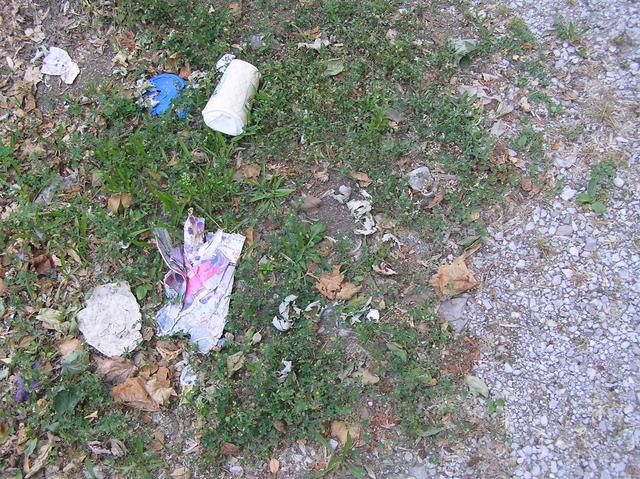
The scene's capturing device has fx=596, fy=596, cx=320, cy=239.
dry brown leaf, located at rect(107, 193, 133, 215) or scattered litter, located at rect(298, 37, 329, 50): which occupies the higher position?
scattered litter, located at rect(298, 37, 329, 50)

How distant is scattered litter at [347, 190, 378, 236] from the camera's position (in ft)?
11.9

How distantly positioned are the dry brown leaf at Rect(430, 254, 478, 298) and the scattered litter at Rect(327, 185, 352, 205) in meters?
0.75

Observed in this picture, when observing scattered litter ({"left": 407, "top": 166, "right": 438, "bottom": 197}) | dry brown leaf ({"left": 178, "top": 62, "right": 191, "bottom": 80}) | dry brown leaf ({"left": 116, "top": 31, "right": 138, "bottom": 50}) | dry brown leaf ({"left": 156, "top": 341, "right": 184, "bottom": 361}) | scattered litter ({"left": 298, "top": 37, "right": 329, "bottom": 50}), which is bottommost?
dry brown leaf ({"left": 156, "top": 341, "right": 184, "bottom": 361})

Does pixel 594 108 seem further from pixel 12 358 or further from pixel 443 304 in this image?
pixel 12 358

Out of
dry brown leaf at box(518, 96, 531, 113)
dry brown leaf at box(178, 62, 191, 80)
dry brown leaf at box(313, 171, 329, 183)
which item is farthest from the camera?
dry brown leaf at box(178, 62, 191, 80)

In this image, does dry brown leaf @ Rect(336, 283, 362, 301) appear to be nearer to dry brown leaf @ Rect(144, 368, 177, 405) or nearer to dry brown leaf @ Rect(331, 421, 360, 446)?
dry brown leaf @ Rect(331, 421, 360, 446)

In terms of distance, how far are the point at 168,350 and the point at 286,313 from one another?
0.73 m

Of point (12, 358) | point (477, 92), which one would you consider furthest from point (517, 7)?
point (12, 358)

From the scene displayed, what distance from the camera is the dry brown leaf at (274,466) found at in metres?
3.11

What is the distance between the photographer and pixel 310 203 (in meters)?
3.75

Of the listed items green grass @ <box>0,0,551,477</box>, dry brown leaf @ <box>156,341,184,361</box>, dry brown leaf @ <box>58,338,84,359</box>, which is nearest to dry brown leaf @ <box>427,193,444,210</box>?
green grass @ <box>0,0,551,477</box>

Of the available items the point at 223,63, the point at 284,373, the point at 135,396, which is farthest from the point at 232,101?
the point at 135,396

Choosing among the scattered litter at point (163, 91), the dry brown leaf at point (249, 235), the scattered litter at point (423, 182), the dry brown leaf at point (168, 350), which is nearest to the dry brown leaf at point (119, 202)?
the scattered litter at point (163, 91)

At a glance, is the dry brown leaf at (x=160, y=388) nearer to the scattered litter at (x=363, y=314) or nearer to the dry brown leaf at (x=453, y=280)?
the scattered litter at (x=363, y=314)
